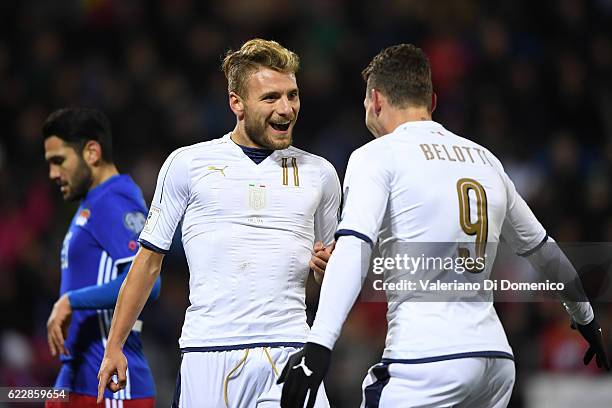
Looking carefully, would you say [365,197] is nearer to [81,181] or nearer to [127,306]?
[127,306]

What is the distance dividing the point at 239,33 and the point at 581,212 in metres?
4.17

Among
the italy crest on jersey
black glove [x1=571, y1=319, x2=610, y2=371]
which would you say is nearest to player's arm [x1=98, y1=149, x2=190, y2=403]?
the italy crest on jersey

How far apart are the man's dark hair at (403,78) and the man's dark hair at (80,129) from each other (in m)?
1.98

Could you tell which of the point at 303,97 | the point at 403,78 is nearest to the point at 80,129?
the point at 403,78

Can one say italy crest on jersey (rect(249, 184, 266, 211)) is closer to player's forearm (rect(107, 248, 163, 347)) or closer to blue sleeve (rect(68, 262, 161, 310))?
player's forearm (rect(107, 248, 163, 347))

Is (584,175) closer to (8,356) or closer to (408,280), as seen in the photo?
(8,356)

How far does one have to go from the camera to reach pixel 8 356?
8.80 metres

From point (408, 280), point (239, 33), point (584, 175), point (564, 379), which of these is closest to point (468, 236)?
point (408, 280)

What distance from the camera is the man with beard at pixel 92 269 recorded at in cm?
514

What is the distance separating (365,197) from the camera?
386cm

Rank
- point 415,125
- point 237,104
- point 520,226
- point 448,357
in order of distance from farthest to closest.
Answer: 1. point 237,104
2. point 520,226
3. point 415,125
4. point 448,357

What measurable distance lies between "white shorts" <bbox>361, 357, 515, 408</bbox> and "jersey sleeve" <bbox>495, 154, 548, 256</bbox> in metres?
0.63

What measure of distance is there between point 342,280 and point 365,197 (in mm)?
315

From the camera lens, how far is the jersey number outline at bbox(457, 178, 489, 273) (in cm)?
395
